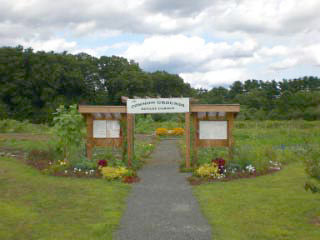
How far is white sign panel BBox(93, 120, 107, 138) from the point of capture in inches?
634

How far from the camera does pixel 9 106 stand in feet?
185

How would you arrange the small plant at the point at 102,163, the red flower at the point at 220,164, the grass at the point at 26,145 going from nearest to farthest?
the red flower at the point at 220,164 → the small plant at the point at 102,163 → the grass at the point at 26,145

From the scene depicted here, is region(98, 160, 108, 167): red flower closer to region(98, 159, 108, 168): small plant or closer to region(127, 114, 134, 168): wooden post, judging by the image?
region(98, 159, 108, 168): small plant

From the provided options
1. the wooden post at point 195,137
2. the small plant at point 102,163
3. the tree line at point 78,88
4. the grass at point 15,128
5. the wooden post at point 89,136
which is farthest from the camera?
the tree line at point 78,88

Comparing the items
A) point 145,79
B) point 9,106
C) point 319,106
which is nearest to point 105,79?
point 145,79

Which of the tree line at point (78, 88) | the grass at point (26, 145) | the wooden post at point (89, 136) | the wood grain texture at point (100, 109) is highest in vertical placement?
the tree line at point (78, 88)

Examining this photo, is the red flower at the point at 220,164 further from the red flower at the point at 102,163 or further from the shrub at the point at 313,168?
the shrub at the point at 313,168

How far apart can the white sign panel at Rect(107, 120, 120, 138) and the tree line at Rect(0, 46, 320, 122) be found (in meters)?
36.5

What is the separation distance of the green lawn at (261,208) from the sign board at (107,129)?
5044 mm

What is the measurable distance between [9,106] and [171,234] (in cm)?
5296

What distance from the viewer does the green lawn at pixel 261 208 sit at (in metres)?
7.34

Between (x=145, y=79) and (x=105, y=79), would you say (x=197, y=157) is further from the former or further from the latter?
(x=105, y=79)

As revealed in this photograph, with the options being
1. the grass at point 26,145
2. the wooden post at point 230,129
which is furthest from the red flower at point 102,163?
the grass at point 26,145

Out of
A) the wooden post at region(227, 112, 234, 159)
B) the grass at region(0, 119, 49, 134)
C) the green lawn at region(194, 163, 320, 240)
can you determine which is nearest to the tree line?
the grass at region(0, 119, 49, 134)
